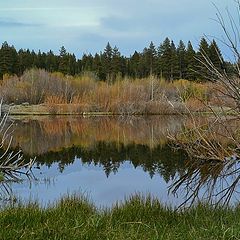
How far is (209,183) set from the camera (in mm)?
10805

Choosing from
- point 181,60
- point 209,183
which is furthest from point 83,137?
point 181,60

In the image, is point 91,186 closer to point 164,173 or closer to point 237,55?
point 164,173

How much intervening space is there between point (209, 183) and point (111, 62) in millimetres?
56429

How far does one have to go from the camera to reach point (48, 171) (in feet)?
44.7

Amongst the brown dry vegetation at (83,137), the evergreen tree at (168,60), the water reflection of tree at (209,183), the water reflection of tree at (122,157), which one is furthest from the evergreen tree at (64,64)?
the water reflection of tree at (209,183)

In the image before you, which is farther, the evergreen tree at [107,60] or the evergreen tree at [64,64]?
the evergreen tree at [64,64]

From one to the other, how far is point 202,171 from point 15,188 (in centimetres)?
535

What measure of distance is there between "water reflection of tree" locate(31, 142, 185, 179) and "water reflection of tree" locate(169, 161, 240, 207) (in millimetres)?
517

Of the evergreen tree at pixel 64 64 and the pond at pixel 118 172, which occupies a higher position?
the evergreen tree at pixel 64 64

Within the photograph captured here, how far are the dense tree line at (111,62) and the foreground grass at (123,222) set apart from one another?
5118 centimetres

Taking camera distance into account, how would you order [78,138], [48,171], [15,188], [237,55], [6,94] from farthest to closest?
1. [6,94]
2. [78,138]
3. [48,171]
4. [15,188]
5. [237,55]

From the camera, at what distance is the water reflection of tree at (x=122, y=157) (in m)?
13.9

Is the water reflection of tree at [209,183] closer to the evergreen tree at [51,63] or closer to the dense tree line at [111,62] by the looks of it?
the dense tree line at [111,62]

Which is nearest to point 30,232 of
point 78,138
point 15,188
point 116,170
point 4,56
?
point 15,188
